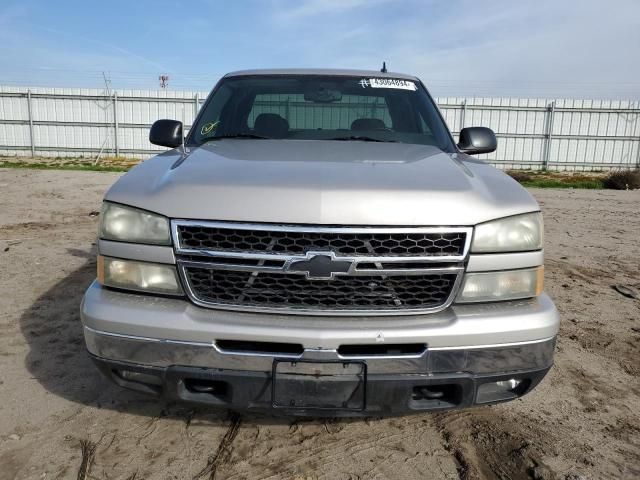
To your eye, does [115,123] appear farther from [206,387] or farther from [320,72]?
[206,387]

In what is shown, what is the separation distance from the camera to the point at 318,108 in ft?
12.0

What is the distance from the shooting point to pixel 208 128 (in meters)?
3.40

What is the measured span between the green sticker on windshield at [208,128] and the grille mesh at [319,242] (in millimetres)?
1501

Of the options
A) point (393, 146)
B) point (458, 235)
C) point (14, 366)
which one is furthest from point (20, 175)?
point (458, 235)

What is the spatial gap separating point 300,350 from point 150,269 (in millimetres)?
695

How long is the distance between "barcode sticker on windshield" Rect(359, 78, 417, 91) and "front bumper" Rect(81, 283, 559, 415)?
6.79 feet

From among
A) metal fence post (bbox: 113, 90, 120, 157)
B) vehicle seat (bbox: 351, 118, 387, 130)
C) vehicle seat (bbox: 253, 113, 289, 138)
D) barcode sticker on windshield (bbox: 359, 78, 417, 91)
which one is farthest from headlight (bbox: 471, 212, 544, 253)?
metal fence post (bbox: 113, 90, 120, 157)

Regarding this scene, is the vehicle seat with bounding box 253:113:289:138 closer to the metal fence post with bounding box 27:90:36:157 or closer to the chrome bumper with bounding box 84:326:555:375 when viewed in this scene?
the chrome bumper with bounding box 84:326:555:375

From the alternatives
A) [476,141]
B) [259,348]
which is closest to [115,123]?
[476,141]

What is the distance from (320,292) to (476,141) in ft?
6.32

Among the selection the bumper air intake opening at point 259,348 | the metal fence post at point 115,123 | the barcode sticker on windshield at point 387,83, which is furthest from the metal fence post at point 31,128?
the bumper air intake opening at point 259,348

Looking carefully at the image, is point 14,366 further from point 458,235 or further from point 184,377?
point 458,235

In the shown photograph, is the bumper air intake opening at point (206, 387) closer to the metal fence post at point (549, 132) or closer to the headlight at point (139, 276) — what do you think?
the headlight at point (139, 276)

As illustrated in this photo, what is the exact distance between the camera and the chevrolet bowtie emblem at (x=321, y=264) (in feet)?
6.44
